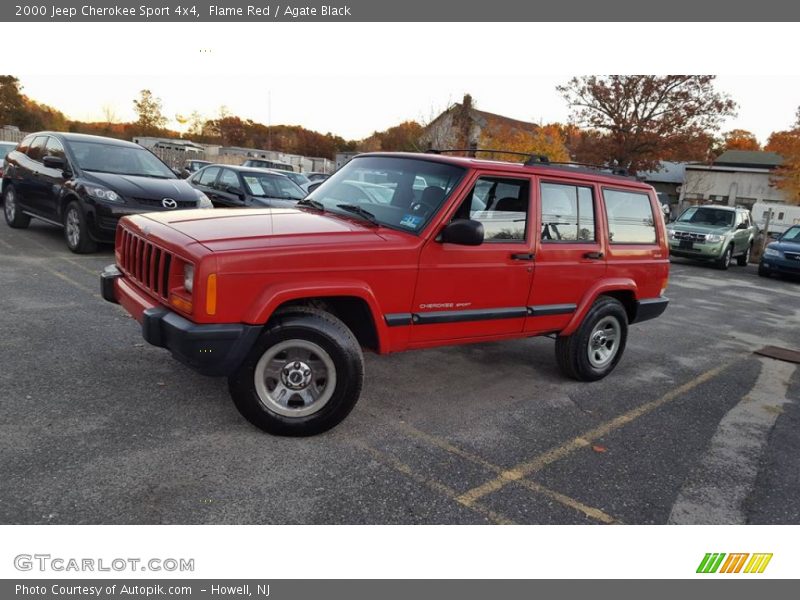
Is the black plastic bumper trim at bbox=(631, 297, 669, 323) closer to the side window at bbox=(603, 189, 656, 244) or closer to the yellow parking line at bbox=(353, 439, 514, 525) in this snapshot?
the side window at bbox=(603, 189, 656, 244)

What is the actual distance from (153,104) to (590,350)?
214 feet

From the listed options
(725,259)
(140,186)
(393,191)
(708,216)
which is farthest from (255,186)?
(708,216)

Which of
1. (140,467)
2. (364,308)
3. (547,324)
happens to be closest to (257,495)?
(140,467)

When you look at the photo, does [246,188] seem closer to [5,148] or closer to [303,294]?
[5,148]

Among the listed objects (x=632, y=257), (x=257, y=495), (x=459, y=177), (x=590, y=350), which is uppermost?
(x=459, y=177)

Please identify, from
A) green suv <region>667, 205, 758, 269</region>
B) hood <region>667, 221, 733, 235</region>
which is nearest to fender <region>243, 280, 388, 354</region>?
green suv <region>667, 205, 758, 269</region>

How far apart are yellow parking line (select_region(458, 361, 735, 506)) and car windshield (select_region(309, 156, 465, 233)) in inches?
68.9

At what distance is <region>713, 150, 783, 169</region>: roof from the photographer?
5488 centimetres

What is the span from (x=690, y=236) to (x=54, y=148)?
50.4ft

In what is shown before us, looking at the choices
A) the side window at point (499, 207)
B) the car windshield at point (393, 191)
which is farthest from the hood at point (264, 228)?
the side window at point (499, 207)

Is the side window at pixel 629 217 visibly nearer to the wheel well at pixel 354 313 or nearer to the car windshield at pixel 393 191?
the car windshield at pixel 393 191

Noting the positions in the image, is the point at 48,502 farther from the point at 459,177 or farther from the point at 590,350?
the point at 590,350

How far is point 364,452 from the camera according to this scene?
11.8 ft

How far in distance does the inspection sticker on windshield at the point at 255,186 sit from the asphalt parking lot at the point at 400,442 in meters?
5.21
